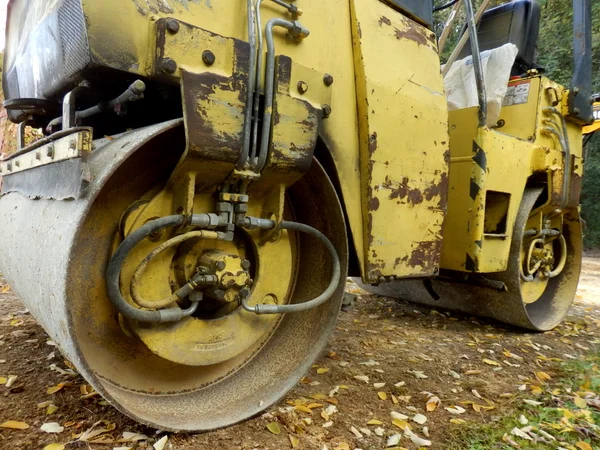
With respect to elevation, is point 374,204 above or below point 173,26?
below

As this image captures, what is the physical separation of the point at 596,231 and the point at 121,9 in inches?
527

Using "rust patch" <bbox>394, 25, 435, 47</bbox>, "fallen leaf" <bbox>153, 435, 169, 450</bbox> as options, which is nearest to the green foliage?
"rust patch" <bbox>394, 25, 435, 47</bbox>

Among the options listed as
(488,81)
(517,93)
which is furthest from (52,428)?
(517,93)

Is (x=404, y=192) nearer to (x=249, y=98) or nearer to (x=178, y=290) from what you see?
(x=249, y=98)

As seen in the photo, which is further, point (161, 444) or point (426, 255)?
point (426, 255)

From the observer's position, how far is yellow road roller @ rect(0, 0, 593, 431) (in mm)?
1445

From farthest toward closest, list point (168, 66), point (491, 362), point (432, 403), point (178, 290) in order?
point (491, 362)
point (432, 403)
point (178, 290)
point (168, 66)

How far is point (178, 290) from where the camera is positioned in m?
1.64

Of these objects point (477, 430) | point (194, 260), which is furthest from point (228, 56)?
point (477, 430)

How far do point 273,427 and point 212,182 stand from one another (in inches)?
37.1

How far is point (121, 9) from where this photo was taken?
4.60 ft

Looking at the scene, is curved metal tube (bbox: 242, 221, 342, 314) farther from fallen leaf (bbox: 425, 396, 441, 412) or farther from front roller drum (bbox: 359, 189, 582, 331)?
front roller drum (bbox: 359, 189, 582, 331)

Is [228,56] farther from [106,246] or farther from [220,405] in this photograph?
[220,405]

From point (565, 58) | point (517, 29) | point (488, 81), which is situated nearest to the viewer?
point (488, 81)
